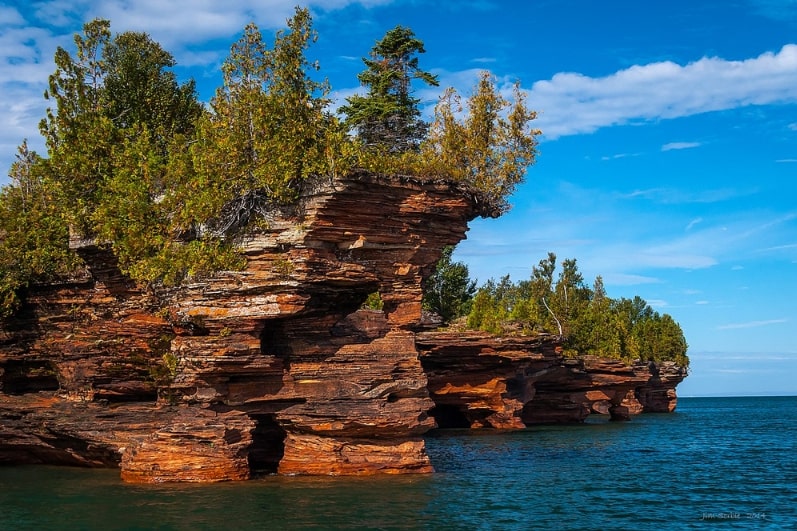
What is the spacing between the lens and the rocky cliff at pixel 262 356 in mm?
23438

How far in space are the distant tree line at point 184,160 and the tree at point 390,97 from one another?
45.3 feet

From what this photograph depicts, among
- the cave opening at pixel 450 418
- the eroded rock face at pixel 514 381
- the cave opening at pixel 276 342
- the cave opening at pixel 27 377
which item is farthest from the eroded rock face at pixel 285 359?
the cave opening at pixel 450 418

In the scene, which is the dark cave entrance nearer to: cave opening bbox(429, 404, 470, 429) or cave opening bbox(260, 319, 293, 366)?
cave opening bbox(260, 319, 293, 366)

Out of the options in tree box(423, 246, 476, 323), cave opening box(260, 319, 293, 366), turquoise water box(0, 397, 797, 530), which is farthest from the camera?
tree box(423, 246, 476, 323)

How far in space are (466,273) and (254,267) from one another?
43.6 metres

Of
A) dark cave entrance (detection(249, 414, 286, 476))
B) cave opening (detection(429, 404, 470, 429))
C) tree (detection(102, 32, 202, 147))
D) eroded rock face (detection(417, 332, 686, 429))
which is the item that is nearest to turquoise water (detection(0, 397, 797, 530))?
dark cave entrance (detection(249, 414, 286, 476))

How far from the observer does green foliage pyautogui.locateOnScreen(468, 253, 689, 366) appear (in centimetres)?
4722

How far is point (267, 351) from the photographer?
25.0 meters

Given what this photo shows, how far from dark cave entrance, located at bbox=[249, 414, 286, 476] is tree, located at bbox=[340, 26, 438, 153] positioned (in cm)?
2492

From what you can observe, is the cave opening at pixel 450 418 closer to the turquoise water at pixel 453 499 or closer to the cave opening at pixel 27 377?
the turquoise water at pixel 453 499

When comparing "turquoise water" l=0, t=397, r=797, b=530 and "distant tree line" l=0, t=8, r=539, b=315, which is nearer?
"turquoise water" l=0, t=397, r=797, b=530

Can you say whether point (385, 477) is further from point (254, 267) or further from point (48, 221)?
point (48, 221)

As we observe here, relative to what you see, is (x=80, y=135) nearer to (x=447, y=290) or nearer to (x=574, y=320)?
(x=447, y=290)

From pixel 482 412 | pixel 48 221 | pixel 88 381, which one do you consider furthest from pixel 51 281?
pixel 482 412
